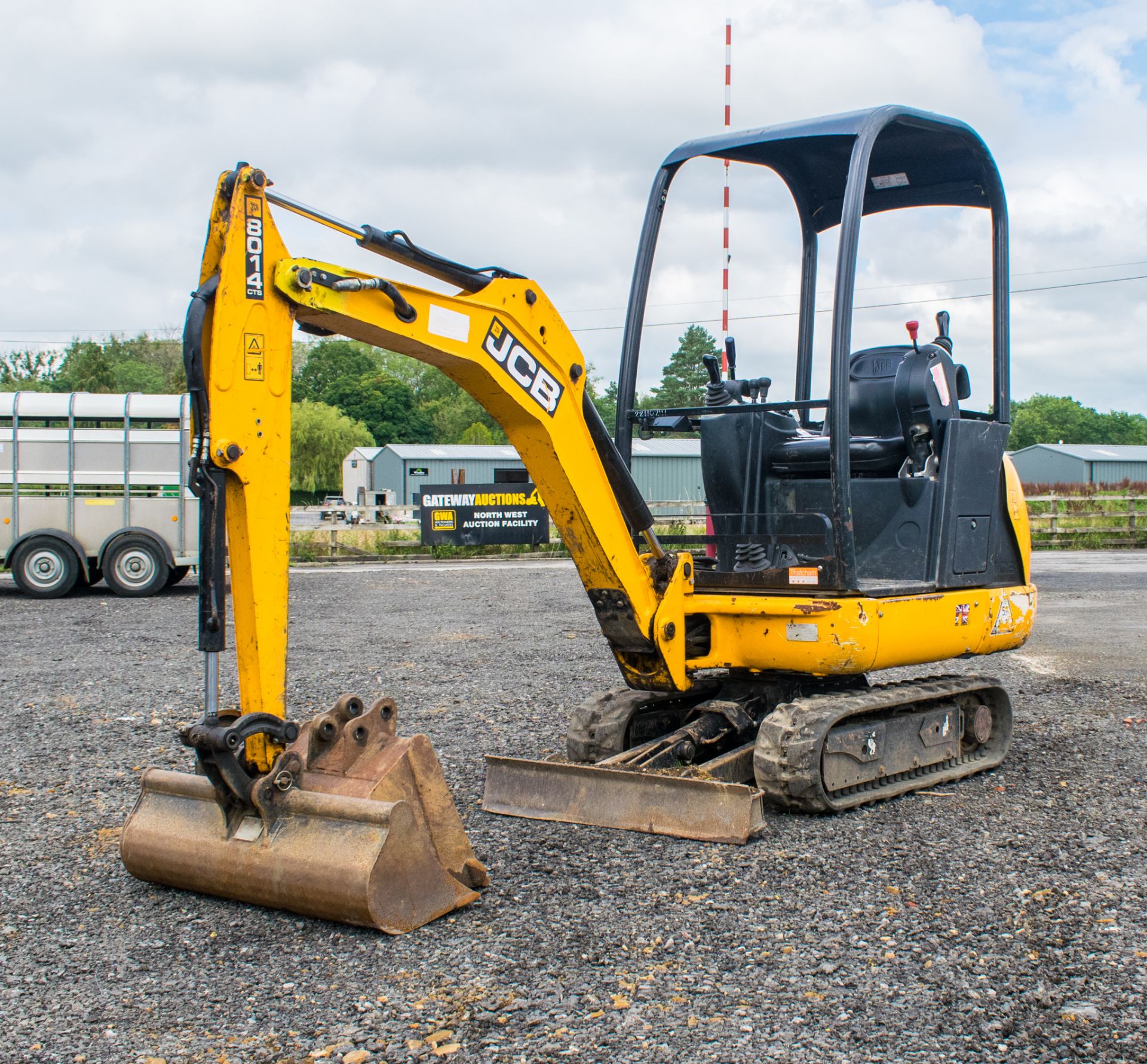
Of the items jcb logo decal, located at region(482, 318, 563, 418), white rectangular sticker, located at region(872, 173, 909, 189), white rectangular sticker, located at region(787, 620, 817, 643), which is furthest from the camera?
white rectangular sticker, located at region(872, 173, 909, 189)

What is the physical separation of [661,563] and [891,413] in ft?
4.86

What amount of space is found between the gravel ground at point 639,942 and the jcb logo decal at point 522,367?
1.84 meters

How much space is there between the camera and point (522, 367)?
16.0 feet

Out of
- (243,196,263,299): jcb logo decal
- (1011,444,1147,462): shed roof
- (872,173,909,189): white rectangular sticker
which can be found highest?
(1011,444,1147,462): shed roof

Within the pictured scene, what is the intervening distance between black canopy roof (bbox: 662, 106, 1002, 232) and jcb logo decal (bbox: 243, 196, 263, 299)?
9.50 ft

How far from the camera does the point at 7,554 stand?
15.7 meters

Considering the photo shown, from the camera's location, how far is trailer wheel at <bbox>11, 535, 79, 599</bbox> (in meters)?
15.6

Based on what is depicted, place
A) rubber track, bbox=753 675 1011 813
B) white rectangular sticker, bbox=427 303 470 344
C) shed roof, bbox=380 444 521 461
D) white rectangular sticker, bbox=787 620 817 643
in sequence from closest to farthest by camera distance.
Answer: white rectangular sticker, bbox=427 303 470 344 → rubber track, bbox=753 675 1011 813 → white rectangular sticker, bbox=787 620 817 643 → shed roof, bbox=380 444 521 461

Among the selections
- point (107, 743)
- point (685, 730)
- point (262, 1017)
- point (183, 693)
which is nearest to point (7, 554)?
point (183, 693)

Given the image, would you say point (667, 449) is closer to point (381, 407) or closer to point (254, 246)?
A: point (254, 246)

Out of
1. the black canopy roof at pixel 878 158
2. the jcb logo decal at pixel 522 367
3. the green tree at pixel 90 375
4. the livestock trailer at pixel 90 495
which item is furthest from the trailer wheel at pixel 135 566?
the green tree at pixel 90 375

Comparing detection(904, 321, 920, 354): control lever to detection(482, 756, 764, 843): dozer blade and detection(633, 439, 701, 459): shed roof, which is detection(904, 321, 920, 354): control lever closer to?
detection(482, 756, 764, 843): dozer blade

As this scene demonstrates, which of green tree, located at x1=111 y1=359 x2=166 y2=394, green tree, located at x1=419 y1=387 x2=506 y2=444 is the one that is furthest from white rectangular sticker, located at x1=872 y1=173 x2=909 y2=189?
green tree, located at x1=419 y1=387 x2=506 y2=444

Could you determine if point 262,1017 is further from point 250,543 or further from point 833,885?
point 833,885
